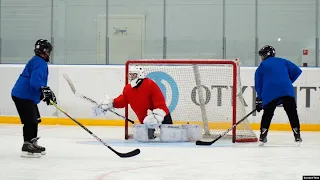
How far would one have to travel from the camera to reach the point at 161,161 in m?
5.40

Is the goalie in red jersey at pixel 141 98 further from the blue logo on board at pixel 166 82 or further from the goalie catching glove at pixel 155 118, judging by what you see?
the blue logo on board at pixel 166 82

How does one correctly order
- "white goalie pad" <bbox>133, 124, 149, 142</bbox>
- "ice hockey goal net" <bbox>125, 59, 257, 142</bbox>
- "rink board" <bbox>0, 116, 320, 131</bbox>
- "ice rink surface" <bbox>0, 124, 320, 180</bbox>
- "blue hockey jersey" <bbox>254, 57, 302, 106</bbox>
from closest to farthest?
"ice rink surface" <bbox>0, 124, 320, 180</bbox> < "blue hockey jersey" <bbox>254, 57, 302, 106</bbox> < "white goalie pad" <bbox>133, 124, 149, 142</bbox> < "ice hockey goal net" <bbox>125, 59, 257, 142</bbox> < "rink board" <bbox>0, 116, 320, 131</bbox>

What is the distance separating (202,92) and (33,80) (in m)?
3.20

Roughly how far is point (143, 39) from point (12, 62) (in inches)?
81.8

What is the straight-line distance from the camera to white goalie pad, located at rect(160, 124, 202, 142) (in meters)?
7.20

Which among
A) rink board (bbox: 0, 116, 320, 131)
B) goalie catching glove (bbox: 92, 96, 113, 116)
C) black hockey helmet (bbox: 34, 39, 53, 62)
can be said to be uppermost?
black hockey helmet (bbox: 34, 39, 53, 62)

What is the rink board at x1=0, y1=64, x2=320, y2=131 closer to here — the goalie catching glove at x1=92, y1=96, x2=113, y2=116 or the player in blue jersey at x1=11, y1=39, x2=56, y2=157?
the goalie catching glove at x1=92, y1=96, x2=113, y2=116

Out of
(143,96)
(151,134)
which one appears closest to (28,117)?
(143,96)

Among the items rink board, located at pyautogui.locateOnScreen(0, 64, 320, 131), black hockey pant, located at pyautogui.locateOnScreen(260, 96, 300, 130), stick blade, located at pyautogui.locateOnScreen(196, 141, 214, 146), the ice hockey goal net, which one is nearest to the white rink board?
rink board, located at pyautogui.locateOnScreen(0, 64, 320, 131)

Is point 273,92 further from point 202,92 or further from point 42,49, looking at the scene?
point 42,49

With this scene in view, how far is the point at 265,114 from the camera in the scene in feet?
22.8

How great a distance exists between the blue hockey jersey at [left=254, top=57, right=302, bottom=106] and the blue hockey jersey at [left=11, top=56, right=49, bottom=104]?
7.85 feet

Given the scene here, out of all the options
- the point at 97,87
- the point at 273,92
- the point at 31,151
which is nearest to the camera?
the point at 31,151

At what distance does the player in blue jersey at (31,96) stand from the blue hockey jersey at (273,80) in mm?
2346
